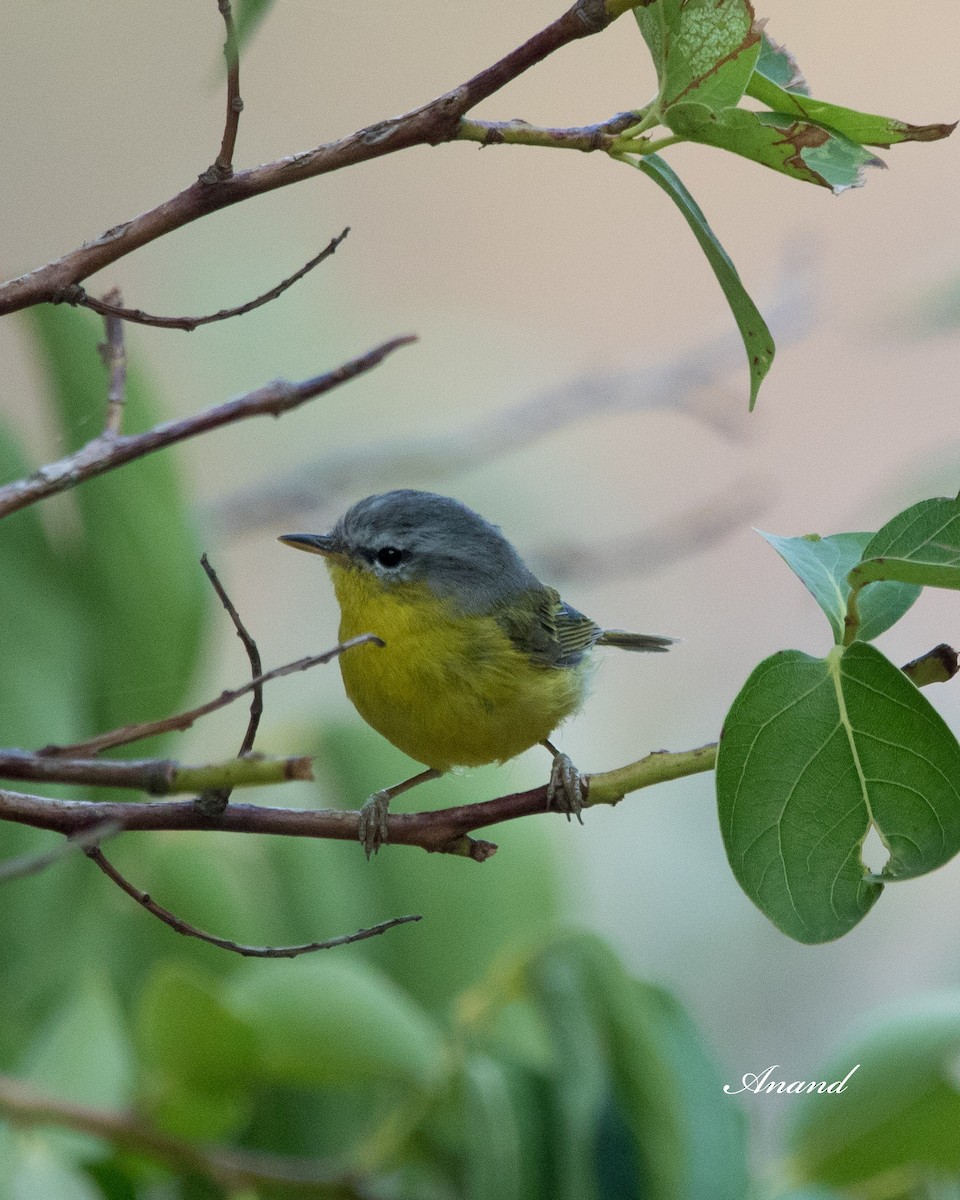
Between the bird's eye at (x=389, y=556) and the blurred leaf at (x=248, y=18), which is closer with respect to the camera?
the blurred leaf at (x=248, y=18)

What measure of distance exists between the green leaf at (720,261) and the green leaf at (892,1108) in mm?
980

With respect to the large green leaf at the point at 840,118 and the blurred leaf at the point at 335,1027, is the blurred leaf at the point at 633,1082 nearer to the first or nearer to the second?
the blurred leaf at the point at 335,1027

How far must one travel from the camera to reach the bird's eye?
84.9 inches

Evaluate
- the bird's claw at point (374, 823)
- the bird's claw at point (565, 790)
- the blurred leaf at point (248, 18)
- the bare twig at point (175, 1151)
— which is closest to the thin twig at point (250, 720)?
the bird's claw at point (374, 823)

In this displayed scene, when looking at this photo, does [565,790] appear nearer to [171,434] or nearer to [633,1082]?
[633,1082]

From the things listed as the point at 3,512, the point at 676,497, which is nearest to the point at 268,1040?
the point at 3,512

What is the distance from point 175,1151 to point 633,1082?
20.4 inches

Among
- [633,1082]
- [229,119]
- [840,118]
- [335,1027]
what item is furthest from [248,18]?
[633,1082]

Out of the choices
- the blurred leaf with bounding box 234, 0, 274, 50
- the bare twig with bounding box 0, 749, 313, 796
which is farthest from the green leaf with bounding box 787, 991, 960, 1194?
the blurred leaf with bounding box 234, 0, 274, 50

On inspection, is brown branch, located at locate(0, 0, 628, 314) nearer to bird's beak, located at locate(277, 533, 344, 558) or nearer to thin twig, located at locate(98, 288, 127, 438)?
thin twig, located at locate(98, 288, 127, 438)

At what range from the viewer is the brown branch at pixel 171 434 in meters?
1.18

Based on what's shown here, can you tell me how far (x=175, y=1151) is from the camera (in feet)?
4.61

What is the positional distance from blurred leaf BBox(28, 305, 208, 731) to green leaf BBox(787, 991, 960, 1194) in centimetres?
98

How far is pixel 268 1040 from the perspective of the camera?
1.54 meters
